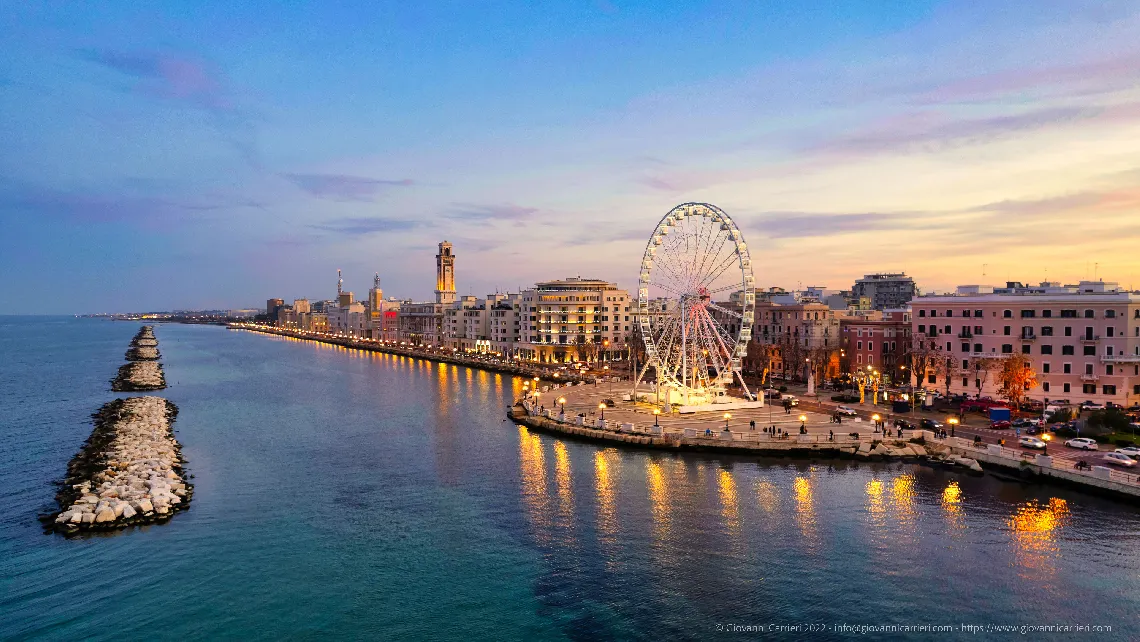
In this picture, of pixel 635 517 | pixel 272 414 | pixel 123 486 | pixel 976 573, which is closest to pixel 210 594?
pixel 123 486

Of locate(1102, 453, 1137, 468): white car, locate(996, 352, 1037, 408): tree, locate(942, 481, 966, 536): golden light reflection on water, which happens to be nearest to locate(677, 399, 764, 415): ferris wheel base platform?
locate(996, 352, 1037, 408): tree

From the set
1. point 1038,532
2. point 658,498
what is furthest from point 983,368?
point 658,498

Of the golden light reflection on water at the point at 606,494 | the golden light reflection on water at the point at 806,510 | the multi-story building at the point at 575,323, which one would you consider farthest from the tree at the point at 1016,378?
the multi-story building at the point at 575,323

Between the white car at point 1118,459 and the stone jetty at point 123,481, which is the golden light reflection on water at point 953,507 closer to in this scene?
the white car at point 1118,459

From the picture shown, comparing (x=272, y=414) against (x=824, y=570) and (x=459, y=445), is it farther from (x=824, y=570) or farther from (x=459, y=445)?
(x=824, y=570)

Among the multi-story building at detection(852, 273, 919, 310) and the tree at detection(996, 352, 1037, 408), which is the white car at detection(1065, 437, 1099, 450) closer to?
the tree at detection(996, 352, 1037, 408)
